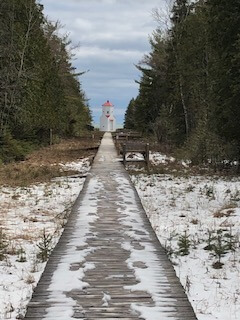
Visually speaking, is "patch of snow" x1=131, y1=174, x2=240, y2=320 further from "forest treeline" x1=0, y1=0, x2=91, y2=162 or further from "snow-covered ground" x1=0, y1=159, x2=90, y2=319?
"forest treeline" x1=0, y1=0, x2=91, y2=162

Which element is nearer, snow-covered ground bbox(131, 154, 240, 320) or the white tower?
snow-covered ground bbox(131, 154, 240, 320)

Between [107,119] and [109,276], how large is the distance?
96743 mm

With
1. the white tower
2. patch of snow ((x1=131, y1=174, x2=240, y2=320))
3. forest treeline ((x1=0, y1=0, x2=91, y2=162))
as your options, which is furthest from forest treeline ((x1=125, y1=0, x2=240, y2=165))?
the white tower

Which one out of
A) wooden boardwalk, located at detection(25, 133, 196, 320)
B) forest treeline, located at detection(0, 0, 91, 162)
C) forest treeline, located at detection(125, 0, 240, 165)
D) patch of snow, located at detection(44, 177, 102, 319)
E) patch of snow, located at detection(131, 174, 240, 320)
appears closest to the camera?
wooden boardwalk, located at detection(25, 133, 196, 320)

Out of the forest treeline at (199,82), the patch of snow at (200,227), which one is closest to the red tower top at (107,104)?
the forest treeline at (199,82)

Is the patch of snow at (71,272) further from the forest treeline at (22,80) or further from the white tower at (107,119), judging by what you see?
the white tower at (107,119)

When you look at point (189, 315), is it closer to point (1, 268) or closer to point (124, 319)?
point (124, 319)

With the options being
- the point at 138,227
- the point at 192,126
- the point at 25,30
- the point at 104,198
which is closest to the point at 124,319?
the point at 138,227

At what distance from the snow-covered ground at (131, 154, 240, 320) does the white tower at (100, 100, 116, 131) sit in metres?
85.0

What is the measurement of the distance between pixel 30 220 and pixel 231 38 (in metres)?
9.64

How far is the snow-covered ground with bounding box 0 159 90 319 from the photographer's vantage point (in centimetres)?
553

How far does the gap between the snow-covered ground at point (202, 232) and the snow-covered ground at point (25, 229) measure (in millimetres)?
1995

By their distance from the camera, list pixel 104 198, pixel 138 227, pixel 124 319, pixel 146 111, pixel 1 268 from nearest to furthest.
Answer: pixel 124 319 → pixel 1 268 → pixel 138 227 → pixel 104 198 → pixel 146 111

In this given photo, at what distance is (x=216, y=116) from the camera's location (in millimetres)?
16766
